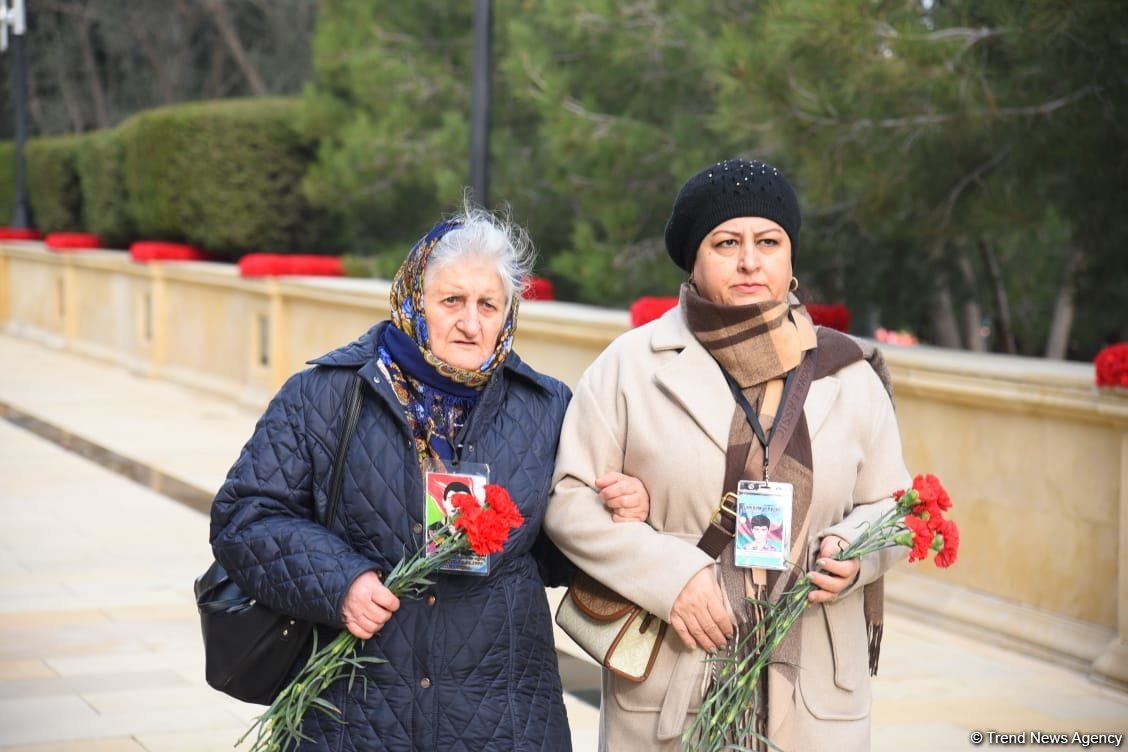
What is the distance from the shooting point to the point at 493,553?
3217 millimetres

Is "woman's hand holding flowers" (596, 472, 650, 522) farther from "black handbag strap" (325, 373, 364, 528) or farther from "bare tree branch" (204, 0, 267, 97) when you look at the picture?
"bare tree branch" (204, 0, 267, 97)

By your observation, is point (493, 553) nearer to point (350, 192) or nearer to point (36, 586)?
point (36, 586)

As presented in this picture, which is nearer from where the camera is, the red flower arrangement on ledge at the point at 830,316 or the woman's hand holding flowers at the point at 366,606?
the woman's hand holding flowers at the point at 366,606

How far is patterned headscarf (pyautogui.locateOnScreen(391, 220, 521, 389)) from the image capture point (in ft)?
10.6

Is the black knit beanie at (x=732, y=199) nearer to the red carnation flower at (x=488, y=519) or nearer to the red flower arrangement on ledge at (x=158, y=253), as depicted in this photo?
the red carnation flower at (x=488, y=519)

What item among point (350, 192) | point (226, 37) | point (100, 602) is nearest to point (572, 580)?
point (100, 602)

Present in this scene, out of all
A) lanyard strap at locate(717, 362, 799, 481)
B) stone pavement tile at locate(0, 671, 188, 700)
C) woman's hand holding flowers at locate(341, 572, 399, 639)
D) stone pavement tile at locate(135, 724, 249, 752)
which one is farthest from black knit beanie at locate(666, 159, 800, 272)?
stone pavement tile at locate(0, 671, 188, 700)

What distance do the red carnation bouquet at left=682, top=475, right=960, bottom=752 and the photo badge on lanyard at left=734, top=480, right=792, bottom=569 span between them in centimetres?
9

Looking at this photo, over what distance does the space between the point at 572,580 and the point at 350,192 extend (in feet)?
42.7

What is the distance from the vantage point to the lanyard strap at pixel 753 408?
316 centimetres

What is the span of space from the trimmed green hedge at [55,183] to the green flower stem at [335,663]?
23.9m

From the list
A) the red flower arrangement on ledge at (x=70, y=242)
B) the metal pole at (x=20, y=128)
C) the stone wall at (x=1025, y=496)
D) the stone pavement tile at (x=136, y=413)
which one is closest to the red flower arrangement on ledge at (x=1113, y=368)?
the stone wall at (x=1025, y=496)

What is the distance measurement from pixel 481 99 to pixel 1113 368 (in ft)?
21.2

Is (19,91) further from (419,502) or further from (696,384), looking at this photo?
(696,384)
